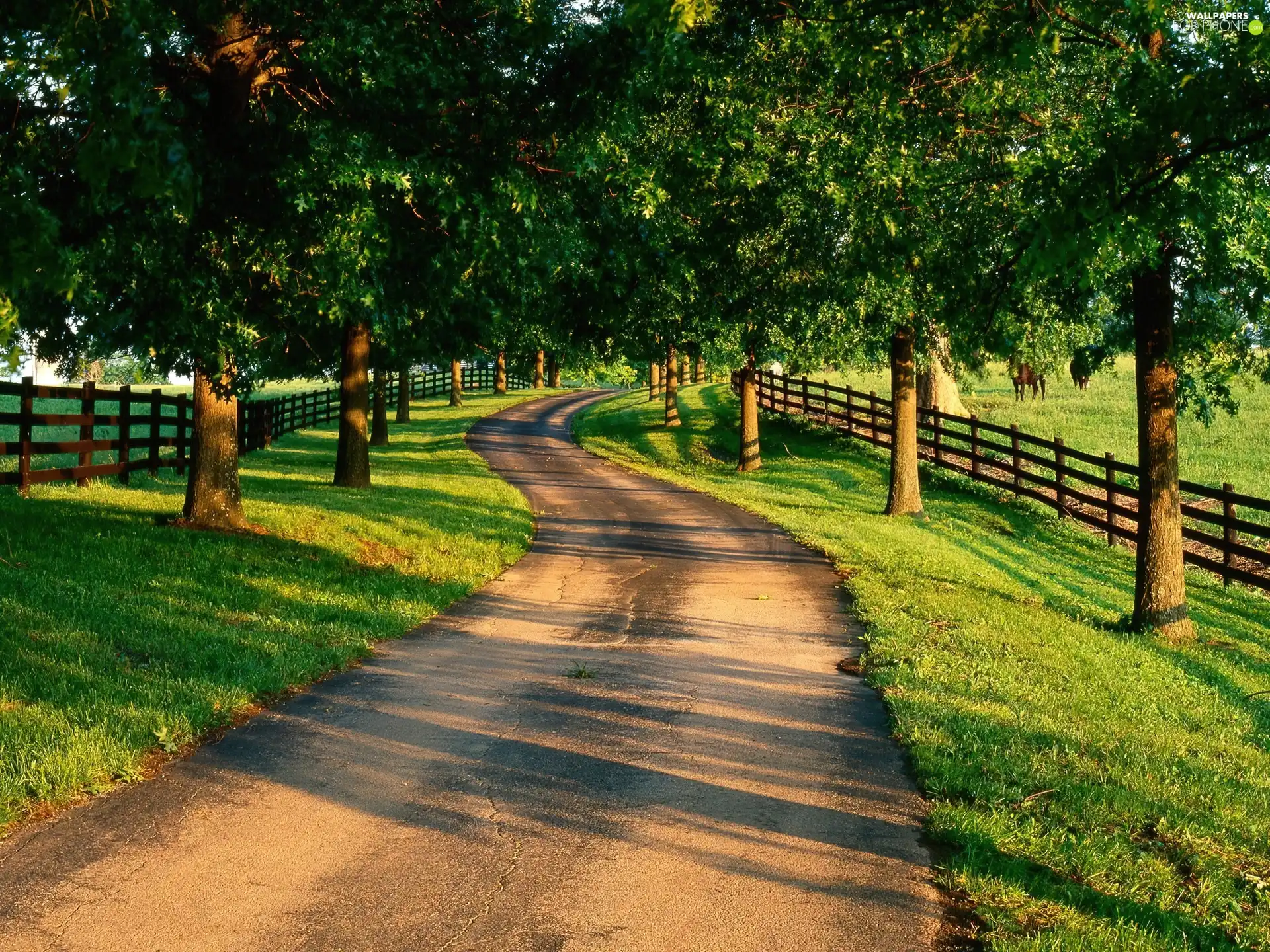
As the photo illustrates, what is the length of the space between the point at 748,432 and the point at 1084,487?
9371mm

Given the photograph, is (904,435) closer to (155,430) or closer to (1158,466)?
(1158,466)

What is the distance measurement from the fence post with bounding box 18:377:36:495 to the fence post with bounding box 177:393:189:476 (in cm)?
438

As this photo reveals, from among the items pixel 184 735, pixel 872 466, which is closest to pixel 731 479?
pixel 872 466

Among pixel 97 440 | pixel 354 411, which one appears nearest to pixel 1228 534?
pixel 354 411

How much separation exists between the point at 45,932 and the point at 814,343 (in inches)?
832

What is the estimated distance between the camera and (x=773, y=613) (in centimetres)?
1285

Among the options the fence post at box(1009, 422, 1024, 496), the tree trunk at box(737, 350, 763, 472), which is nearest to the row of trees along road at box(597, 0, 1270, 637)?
the fence post at box(1009, 422, 1024, 496)

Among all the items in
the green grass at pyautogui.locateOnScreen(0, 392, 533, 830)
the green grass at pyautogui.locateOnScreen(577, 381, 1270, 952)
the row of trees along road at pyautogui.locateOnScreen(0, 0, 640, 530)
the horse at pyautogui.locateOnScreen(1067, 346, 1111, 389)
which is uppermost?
the row of trees along road at pyautogui.locateOnScreen(0, 0, 640, 530)

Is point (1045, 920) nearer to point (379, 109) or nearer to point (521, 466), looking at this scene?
point (379, 109)

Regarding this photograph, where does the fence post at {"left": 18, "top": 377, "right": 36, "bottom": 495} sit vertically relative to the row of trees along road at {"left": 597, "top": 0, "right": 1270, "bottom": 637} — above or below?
below

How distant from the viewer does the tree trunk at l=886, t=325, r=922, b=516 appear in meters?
23.5

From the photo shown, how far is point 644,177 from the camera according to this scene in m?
12.4

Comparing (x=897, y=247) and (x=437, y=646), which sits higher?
(x=897, y=247)

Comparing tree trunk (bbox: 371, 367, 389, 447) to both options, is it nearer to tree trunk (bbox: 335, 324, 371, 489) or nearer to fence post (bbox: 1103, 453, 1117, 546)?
tree trunk (bbox: 335, 324, 371, 489)
